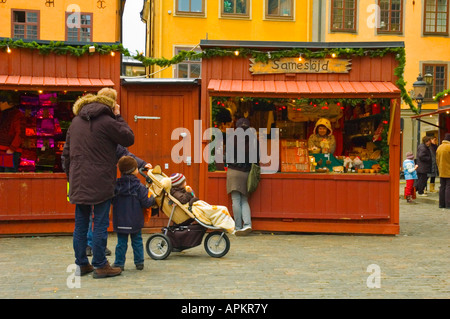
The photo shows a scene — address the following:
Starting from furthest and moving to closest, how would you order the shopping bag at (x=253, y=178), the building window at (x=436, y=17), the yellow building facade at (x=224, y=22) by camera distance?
1. the building window at (x=436, y=17)
2. the yellow building facade at (x=224, y=22)
3. the shopping bag at (x=253, y=178)

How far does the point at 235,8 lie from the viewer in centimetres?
2725

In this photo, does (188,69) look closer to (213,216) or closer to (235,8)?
(235,8)

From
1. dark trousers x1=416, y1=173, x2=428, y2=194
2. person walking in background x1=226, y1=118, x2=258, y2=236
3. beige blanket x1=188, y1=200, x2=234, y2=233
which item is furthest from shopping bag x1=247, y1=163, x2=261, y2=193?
dark trousers x1=416, y1=173, x2=428, y2=194

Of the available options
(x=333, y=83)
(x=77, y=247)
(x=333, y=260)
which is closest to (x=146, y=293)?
(x=77, y=247)

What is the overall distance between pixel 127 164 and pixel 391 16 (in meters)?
27.4

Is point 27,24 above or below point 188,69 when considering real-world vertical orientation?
above

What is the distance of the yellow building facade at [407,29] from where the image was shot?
3011cm

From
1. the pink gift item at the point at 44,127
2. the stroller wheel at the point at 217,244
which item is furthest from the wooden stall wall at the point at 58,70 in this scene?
the stroller wheel at the point at 217,244

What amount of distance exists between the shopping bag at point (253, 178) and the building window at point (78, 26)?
793 inches

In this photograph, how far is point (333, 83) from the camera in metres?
10.9

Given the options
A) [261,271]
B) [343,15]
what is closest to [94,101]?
[261,271]

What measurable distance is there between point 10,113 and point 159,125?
107 inches

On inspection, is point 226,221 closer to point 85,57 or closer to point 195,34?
point 85,57
